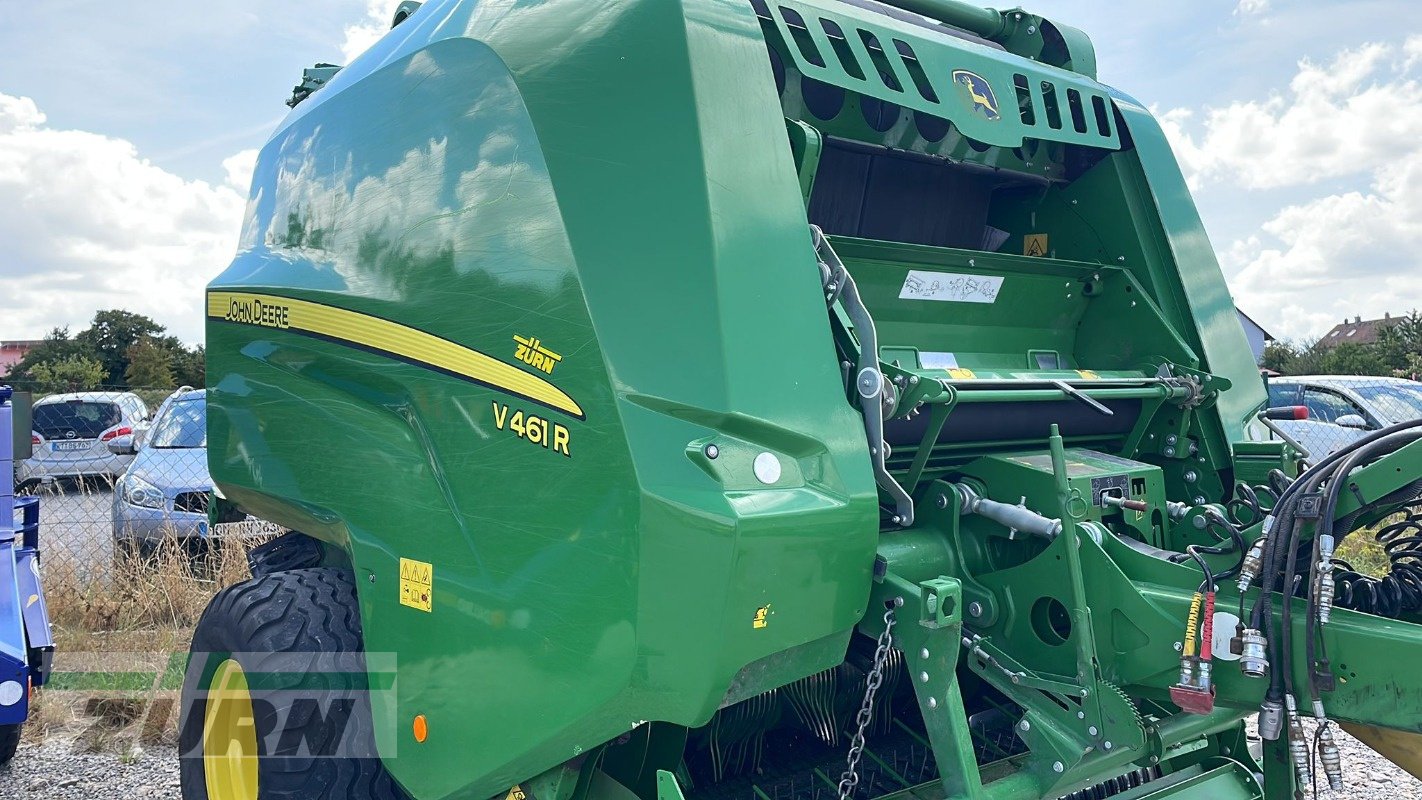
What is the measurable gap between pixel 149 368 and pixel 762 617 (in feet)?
136

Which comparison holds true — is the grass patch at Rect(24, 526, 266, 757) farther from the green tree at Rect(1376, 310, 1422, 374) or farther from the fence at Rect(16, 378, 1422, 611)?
the green tree at Rect(1376, 310, 1422, 374)

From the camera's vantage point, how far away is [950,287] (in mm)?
3277

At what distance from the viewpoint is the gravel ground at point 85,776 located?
13.3 feet

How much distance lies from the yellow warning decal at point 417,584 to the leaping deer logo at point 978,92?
189cm

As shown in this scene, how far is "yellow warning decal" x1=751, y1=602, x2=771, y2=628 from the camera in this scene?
202 cm

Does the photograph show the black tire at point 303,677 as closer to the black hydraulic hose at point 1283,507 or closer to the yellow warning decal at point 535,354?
the yellow warning decal at point 535,354

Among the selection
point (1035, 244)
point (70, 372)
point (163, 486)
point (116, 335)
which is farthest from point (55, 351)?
point (1035, 244)

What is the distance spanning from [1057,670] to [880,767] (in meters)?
0.76

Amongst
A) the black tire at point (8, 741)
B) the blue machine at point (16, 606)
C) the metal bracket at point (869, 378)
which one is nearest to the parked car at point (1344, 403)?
the metal bracket at point (869, 378)

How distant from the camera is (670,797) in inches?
83.4

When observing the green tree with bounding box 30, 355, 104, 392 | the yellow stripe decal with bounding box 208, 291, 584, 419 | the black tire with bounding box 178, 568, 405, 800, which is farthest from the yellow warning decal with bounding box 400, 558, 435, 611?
the green tree with bounding box 30, 355, 104, 392

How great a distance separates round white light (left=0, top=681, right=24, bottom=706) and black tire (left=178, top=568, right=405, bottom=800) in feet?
3.26

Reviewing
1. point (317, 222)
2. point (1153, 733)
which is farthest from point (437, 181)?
point (1153, 733)

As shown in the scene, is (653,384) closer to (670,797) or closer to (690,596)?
(690,596)
